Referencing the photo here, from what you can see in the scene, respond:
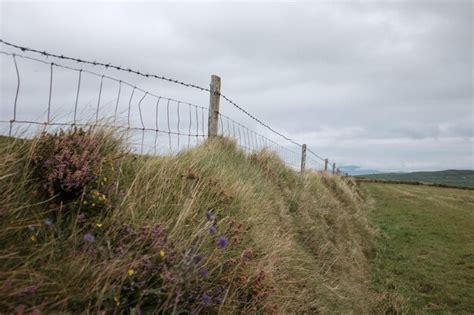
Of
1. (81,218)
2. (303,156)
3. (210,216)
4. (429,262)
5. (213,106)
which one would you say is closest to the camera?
(81,218)

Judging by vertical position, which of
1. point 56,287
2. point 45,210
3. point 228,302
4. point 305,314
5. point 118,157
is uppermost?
point 118,157

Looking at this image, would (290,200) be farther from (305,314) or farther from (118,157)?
(118,157)

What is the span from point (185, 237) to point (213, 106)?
161 inches

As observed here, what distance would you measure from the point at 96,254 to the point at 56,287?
37 centimetres

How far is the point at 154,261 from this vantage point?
2887 millimetres

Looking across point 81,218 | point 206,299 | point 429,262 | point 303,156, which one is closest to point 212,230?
point 206,299

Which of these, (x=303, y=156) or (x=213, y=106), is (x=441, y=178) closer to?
(x=303, y=156)

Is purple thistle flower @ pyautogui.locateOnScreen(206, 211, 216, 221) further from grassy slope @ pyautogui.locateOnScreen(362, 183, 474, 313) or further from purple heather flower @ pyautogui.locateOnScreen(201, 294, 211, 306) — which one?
grassy slope @ pyautogui.locateOnScreen(362, 183, 474, 313)

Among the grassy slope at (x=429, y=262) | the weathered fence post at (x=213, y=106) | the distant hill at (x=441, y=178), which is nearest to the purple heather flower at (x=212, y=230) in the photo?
the weathered fence post at (x=213, y=106)

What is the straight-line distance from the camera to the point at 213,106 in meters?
7.35

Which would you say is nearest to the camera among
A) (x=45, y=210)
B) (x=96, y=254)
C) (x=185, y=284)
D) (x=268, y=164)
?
(x=96, y=254)

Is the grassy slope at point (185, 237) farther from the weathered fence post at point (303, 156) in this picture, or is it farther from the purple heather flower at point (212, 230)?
the weathered fence post at point (303, 156)

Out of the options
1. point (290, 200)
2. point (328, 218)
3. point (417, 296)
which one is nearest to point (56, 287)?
point (290, 200)

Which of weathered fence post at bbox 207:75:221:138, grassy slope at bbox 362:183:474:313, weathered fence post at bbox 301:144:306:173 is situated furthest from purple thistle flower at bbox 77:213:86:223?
weathered fence post at bbox 301:144:306:173
